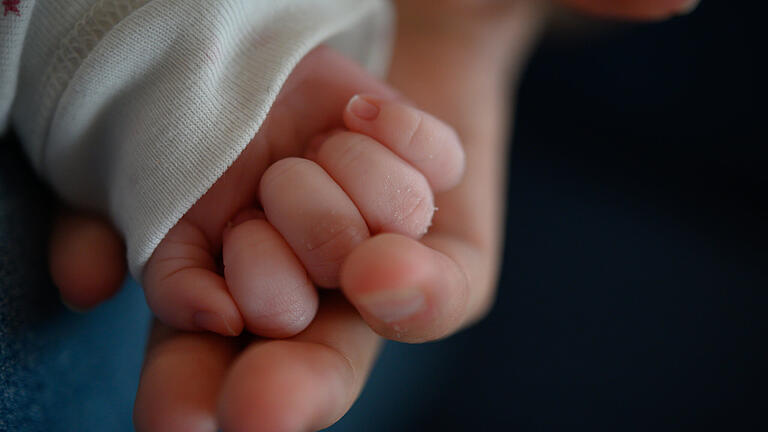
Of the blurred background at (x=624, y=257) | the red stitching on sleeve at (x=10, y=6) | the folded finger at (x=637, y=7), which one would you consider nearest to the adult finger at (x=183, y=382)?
the red stitching on sleeve at (x=10, y=6)

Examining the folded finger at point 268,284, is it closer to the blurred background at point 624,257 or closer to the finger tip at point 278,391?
the finger tip at point 278,391

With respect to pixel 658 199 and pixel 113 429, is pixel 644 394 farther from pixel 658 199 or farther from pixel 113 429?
pixel 113 429

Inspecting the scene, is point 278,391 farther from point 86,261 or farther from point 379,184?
point 86,261

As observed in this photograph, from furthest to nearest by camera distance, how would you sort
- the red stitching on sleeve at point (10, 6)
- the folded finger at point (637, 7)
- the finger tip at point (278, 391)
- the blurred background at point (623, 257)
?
the blurred background at point (623, 257) → the folded finger at point (637, 7) → the red stitching on sleeve at point (10, 6) → the finger tip at point (278, 391)

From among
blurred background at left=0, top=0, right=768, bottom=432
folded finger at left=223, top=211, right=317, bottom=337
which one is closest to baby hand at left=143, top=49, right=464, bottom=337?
folded finger at left=223, top=211, right=317, bottom=337

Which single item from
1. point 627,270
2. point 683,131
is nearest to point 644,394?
point 627,270

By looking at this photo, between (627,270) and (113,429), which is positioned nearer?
(113,429)
